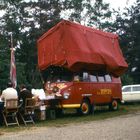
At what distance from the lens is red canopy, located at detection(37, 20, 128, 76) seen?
21359 mm

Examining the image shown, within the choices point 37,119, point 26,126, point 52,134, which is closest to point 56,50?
point 37,119

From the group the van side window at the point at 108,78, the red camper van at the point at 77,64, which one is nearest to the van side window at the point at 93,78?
the red camper van at the point at 77,64

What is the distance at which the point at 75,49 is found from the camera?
21328mm

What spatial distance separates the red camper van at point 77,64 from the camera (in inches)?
840

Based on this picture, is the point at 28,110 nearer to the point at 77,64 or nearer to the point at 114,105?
the point at 77,64

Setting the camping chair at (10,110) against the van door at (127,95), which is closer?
the camping chair at (10,110)

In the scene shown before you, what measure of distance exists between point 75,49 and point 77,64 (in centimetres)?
68

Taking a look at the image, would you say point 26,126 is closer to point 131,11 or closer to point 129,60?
point 129,60

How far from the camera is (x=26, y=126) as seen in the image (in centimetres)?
1786

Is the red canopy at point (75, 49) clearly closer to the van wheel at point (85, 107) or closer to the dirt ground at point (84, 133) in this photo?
the van wheel at point (85, 107)

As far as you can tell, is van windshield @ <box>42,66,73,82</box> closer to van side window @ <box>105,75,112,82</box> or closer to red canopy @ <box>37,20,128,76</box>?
red canopy @ <box>37,20,128,76</box>

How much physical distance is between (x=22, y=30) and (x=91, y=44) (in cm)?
3111

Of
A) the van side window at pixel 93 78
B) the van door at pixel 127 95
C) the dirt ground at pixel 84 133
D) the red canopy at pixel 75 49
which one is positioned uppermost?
the red canopy at pixel 75 49

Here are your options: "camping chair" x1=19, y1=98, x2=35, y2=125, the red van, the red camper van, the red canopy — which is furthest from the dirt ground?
the red canopy
